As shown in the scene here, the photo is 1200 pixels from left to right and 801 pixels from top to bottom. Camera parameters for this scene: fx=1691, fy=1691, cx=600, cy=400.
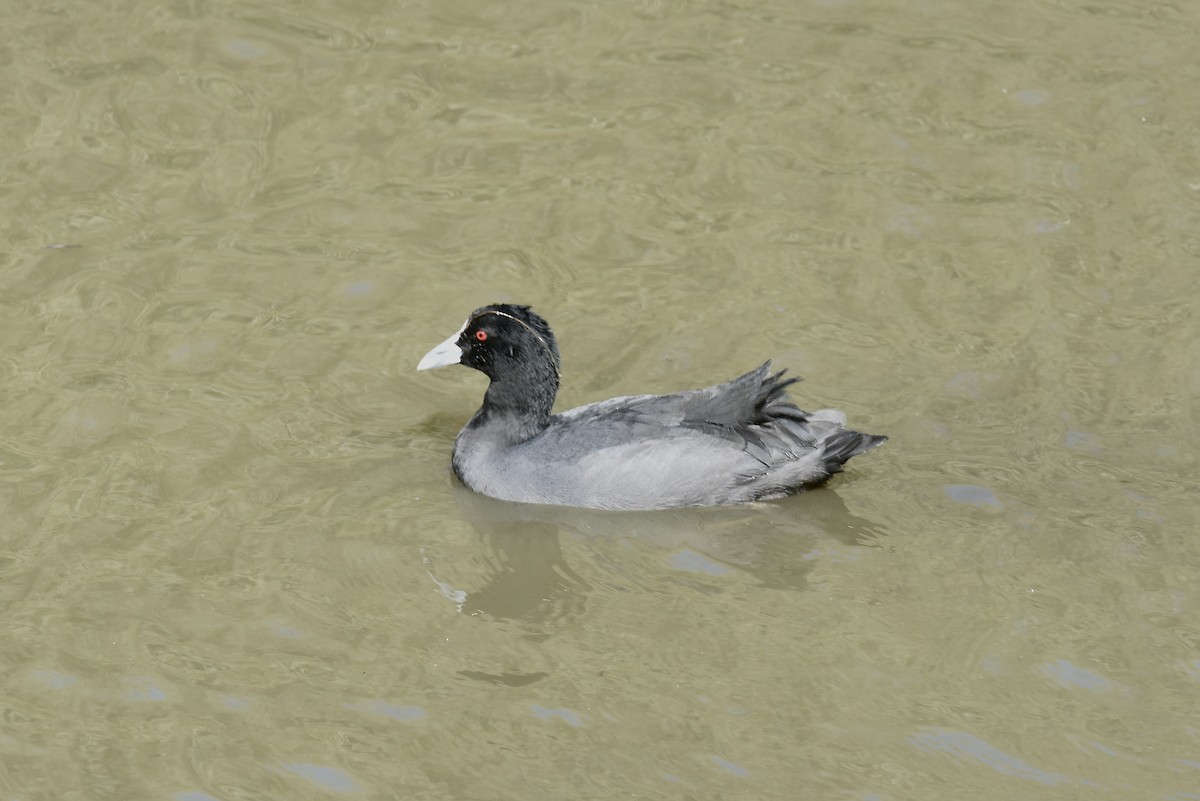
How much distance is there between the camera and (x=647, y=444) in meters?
8.43

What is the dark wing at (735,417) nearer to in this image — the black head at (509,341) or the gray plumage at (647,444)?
the gray plumage at (647,444)

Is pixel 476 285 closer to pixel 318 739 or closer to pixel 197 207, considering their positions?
pixel 197 207

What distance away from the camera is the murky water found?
6.84 metres

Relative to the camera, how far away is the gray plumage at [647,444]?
27.7 ft

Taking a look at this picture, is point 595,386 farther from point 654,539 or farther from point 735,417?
point 654,539

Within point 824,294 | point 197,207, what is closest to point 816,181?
point 824,294

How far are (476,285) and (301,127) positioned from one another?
2.28 m

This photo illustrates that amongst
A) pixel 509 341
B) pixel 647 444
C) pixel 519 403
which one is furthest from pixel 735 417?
pixel 509 341

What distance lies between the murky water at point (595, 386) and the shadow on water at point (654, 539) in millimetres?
A: 30

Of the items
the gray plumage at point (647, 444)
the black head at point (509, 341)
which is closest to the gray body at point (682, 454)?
the gray plumage at point (647, 444)

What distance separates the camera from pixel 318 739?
6.77 metres

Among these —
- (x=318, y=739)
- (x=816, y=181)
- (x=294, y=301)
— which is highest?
(x=816, y=181)

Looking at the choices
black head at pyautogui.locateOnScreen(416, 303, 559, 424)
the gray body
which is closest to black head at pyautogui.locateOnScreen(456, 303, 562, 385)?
black head at pyautogui.locateOnScreen(416, 303, 559, 424)

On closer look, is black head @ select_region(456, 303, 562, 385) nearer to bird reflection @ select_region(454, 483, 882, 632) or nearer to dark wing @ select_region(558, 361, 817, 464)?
dark wing @ select_region(558, 361, 817, 464)
